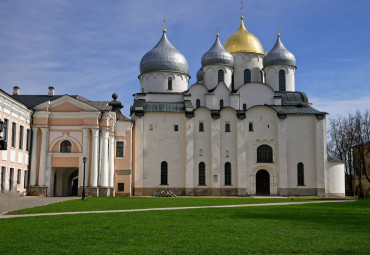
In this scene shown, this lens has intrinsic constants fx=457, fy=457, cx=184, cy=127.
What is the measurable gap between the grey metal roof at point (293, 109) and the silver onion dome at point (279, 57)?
5559mm


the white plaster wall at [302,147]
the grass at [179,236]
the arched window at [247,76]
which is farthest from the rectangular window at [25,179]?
the arched window at [247,76]

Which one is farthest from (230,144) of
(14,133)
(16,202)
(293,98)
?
(16,202)

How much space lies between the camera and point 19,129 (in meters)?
33.6

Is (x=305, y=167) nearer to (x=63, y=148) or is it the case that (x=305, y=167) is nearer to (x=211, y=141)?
(x=211, y=141)

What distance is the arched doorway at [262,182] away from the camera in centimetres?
4716

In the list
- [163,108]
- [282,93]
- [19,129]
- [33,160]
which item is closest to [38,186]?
[33,160]

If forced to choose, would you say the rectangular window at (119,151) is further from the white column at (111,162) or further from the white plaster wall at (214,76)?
the white plaster wall at (214,76)

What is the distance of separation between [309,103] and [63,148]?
27.3 meters

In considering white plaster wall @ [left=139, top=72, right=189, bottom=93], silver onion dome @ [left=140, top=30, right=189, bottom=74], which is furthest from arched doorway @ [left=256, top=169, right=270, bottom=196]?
silver onion dome @ [left=140, top=30, right=189, bottom=74]

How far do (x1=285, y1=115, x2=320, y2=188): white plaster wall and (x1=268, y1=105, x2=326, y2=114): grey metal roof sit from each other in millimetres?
478

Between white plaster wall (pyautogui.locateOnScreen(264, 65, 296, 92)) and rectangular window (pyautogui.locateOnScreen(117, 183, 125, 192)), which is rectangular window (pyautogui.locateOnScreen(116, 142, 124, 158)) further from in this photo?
white plaster wall (pyautogui.locateOnScreen(264, 65, 296, 92))

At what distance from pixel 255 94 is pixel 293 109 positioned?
14.0 feet

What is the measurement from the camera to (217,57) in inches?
1973

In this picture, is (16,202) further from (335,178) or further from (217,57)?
(335,178)
